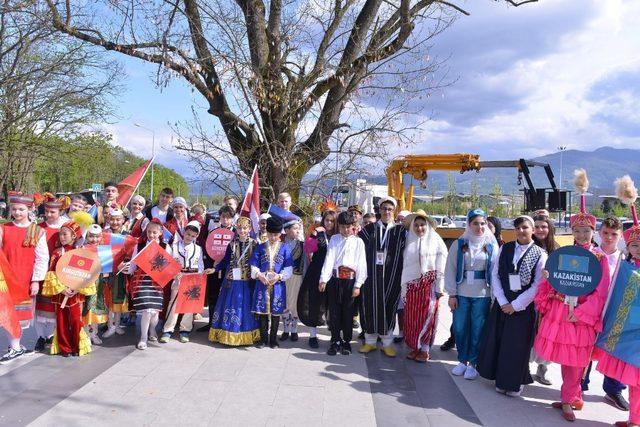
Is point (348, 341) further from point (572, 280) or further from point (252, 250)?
point (572, 280)

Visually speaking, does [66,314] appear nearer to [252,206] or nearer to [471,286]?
[252,206]

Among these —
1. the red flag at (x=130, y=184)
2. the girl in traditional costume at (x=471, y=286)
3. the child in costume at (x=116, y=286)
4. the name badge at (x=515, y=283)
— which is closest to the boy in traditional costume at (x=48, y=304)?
the child in costume at (x=116, y=286)

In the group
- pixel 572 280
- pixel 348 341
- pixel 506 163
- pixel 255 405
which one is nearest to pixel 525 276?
pixel 572 280

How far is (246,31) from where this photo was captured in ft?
24.3

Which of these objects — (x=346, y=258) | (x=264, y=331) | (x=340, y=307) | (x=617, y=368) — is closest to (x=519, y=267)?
(x=617, y=368)

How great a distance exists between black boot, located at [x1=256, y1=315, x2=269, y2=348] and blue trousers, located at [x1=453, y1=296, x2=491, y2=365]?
2.21 m

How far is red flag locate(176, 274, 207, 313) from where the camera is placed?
5.68 m

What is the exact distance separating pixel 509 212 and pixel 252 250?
40.4 meters

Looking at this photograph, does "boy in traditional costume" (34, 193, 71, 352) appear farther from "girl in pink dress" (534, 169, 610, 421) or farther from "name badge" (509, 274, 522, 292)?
"girl in pink dress" (534, 169, 610, 421)

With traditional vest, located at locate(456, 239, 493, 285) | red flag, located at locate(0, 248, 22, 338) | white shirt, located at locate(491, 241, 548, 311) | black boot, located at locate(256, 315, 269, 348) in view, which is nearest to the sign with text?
white shirt, located at locate(491, 241, 548, 311)

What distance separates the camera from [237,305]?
5520 millimetres

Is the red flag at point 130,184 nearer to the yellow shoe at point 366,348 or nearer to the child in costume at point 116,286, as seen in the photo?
the child in costume at point 116,286

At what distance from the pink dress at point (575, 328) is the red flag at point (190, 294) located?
3.81m

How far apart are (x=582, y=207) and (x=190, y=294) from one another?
176 inches
